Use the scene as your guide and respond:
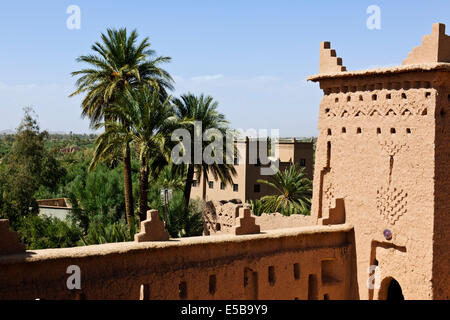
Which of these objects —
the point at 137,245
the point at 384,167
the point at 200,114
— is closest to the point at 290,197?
the point at 200,114

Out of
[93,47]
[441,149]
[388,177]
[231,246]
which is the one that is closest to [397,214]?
[388,177]

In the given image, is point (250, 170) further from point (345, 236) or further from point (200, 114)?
point (345, 236)

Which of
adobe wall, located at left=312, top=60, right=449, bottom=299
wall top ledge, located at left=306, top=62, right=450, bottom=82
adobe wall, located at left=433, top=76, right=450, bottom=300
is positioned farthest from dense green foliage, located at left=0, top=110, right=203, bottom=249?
adobe wall, located at left=433, top=76, right=450, bottom=300

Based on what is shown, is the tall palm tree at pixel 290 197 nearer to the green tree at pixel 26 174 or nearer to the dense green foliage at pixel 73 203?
the dense green foliage at pixel 73 203

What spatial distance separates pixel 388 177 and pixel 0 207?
59.3 feet

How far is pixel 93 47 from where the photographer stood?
2369cm

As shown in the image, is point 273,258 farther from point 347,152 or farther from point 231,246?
point 347,152

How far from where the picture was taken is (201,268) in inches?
451

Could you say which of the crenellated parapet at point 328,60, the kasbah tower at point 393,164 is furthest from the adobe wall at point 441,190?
the crenellated parapet at point 328,60

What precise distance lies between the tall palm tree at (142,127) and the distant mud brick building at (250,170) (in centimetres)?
1570

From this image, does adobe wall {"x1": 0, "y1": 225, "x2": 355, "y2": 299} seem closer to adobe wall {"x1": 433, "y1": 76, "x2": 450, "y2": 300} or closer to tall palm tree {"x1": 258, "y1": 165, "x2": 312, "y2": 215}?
adobe wall {"x1": 433, "y1": 76, "x2": 450, "y2": 300}

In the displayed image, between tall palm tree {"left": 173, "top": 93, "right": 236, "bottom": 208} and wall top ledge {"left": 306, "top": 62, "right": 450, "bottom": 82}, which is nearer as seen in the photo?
wall top ledge {"left": 306, "top": 62, "right": 450, "bottom": 82}

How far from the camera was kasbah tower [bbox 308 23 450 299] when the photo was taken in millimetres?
12312

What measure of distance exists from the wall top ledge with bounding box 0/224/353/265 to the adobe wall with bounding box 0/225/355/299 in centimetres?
2
